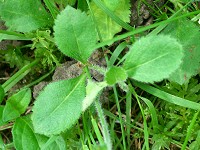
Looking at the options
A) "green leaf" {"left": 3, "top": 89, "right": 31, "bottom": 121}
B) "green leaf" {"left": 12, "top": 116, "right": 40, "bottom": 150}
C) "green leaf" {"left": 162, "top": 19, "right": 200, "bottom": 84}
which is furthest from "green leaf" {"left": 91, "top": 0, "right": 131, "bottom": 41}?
"green leaf" {"left": 12, "top": 116, "right": 40, "bottom": 150}

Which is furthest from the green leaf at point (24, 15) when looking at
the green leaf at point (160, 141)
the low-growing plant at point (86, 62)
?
the green leaf at point (160, 141)

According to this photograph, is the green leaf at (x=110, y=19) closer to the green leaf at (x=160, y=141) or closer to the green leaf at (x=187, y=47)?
the green leaf at (x=187, y=47)

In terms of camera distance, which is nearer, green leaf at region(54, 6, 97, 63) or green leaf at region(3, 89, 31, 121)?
green leaf at region(54, 6, 97, 63)

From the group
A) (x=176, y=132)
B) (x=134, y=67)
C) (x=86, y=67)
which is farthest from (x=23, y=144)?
(x=176, y=132)

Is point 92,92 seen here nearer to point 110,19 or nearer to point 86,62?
point 86,62

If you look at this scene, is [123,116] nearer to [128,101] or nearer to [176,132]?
[128,101]

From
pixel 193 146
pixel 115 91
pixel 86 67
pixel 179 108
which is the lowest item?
pixel 193 146

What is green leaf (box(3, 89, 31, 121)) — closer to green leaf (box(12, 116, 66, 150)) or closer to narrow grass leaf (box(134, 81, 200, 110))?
green leaf (box(12, 116, 66, 150))
